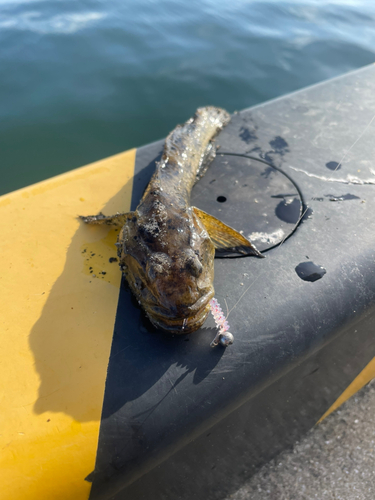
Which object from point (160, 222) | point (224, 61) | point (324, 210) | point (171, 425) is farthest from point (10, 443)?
point (224, 61)

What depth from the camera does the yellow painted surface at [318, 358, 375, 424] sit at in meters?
2.98

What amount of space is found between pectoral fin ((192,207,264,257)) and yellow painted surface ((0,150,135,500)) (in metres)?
0.80

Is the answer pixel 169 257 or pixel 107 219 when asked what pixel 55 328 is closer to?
pixel 169 257

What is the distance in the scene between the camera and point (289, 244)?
2684 mm

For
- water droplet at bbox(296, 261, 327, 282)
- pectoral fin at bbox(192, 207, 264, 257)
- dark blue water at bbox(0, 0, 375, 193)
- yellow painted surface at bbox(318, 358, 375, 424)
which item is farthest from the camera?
dark blue water at bbox(0, 0, 375, 193)

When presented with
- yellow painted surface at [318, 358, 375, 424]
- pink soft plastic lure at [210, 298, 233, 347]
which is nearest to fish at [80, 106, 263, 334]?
pink soft plastic lure at [210, 298, 233, 347]

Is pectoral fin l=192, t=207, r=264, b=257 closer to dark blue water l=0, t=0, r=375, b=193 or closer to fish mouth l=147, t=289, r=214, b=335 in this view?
fish mouth l=147, t=289, r=214, b=335

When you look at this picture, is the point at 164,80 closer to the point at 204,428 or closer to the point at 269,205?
the point at 269,205

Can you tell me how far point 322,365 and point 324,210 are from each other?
4.26ft

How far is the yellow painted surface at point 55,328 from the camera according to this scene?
1742 mm

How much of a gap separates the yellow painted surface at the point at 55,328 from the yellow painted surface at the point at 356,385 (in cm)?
220

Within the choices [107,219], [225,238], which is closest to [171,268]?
→ [225,238]

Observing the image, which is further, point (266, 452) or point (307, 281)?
point (266, 452)

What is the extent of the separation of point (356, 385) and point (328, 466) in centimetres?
73
